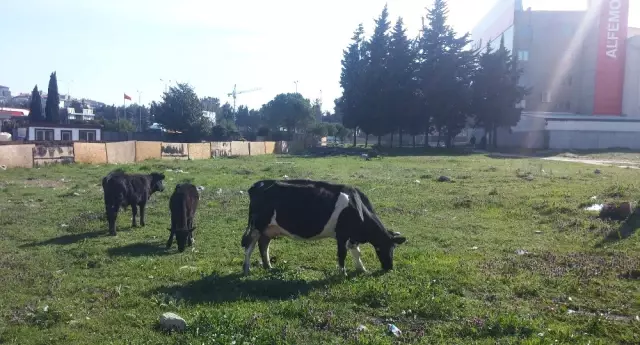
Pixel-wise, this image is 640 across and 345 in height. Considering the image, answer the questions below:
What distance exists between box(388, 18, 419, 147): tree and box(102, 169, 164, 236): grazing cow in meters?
54.7

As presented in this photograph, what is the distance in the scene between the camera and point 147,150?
49312 millimetres

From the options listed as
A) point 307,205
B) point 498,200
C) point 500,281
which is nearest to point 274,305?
point 307,205

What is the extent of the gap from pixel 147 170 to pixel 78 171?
4.14 metres

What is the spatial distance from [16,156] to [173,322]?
108ft

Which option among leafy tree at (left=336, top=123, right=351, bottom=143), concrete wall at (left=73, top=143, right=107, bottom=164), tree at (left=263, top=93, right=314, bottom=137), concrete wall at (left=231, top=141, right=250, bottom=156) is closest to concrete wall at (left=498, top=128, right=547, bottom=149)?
leafy tree at (left=336, top=123, right=351, bottom=143)

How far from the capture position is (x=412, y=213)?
1739cm

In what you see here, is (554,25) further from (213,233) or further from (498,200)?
(213,233)

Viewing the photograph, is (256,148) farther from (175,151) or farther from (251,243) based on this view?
(251,243)

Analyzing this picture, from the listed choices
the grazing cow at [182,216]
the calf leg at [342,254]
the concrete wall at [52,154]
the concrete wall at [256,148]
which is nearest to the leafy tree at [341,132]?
the concrete wall at [256,148]

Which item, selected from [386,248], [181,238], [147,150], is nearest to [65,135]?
[147,150]

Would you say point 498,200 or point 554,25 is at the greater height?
point 554,25

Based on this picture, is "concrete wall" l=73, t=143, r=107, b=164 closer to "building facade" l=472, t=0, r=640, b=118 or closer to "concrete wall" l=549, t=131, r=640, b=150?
"concrete wall" l=549, t=131, r=640, b=150

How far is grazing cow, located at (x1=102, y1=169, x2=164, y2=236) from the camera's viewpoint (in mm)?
14700

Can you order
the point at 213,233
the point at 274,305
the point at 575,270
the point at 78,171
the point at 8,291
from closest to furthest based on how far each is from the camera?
the point at 274,305, the point at 8,291, the point at 575,270, the point at 213,233, the point at 78,171
